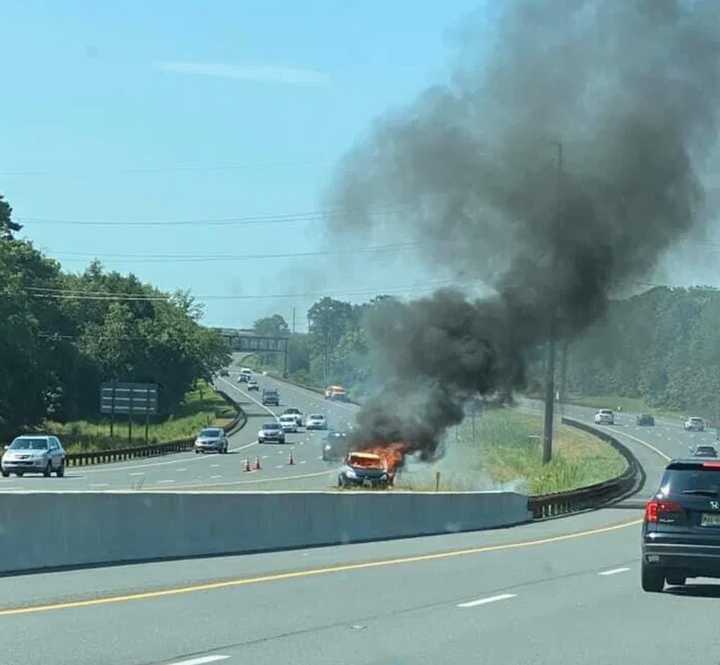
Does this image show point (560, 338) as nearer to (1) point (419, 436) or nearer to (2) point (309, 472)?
(1) point (419, 436)

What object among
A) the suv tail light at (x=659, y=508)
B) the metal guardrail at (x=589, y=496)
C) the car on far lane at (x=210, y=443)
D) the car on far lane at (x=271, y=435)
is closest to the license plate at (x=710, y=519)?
the suv tail light at (x=659, y=508)

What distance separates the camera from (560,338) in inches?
2095

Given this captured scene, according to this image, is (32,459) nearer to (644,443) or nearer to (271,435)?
(271,435)

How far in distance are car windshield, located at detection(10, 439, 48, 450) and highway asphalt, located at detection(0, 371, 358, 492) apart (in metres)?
1.25

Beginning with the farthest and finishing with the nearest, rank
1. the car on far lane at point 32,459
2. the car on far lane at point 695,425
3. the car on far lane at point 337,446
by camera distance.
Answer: the car on far lane at point 695,425 → the car on far lane at point 337,446 → the car on far lane at point 32,459

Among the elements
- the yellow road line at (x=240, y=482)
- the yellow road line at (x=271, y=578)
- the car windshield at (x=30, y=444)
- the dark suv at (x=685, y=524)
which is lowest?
the yellow road line at (x=240, y=482)

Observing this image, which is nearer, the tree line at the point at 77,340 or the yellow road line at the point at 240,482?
the yellow road line at the point at 240,482

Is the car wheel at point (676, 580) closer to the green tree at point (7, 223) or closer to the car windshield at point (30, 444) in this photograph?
the car windshield at point (30, 444)

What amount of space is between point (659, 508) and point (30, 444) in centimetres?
3837

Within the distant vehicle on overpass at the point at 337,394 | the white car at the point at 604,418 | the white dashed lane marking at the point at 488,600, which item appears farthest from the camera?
the distant vehicle on overpass at the point at 337,394

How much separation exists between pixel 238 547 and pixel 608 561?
18.4ft

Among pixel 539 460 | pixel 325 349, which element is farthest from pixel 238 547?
pixel 325 349

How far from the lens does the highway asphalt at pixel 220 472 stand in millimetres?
46156

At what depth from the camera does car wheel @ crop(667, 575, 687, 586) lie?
1772 centimetres
